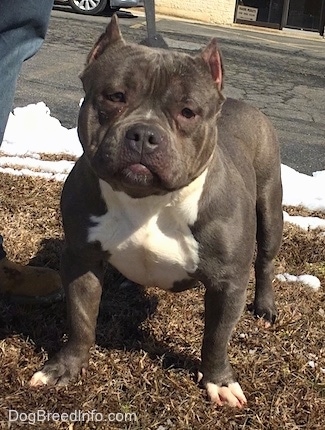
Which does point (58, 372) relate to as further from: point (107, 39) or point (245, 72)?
point (245, 72)

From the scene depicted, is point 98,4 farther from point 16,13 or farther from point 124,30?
point 16,13

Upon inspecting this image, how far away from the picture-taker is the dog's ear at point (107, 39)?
2404 mm

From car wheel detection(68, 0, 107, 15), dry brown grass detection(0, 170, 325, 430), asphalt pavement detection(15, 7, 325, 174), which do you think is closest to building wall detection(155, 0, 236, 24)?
asphalt pavement detection(15, 7, 325, 174)

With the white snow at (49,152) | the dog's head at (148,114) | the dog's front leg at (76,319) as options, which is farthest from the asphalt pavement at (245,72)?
the dog's head at (148,114)

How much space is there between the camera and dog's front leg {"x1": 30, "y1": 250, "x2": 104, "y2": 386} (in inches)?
103

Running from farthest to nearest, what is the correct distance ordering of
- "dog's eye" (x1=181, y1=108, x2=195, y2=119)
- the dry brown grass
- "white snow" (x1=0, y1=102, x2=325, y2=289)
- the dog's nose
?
"white snow" (x1=0, y1=102, x2=325, y2=289) < the dry brown grass < "dog's eye" (x1=181, y1=108, x2=195, y2=119) < the dog's nose

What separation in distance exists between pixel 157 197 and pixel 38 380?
879mm

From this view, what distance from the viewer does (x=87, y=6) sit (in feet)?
49.6

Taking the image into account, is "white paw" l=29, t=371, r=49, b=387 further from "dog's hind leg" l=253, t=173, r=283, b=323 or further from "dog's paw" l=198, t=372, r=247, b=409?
"dog's hind leg" l=253, t=173, r=283, b=323

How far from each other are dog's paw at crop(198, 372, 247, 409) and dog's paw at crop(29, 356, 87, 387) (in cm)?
52

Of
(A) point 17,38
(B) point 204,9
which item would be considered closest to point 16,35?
(A) point 17,38

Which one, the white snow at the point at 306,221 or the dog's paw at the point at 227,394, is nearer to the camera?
the dog's paw at the point at 227,394

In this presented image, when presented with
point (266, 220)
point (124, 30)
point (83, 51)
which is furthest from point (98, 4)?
point (266, 220)

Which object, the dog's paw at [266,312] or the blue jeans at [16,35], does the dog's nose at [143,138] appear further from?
the dog's paw at [266,312]
